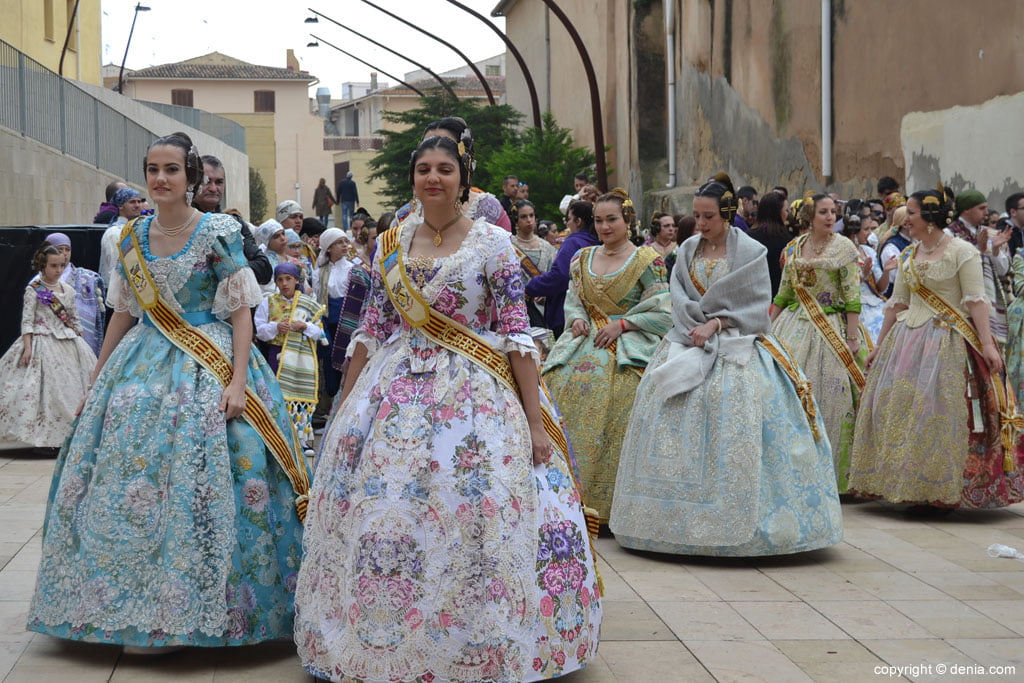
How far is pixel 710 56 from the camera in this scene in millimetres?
22500

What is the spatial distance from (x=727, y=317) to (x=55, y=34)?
95.5 feet

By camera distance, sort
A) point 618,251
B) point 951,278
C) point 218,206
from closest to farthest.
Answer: point 218,206 → point 618,251 → point 951,278

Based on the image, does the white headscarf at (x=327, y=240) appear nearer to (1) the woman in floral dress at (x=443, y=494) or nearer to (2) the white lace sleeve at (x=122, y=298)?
(2) the white lace sleeve at (x=122, y=298)

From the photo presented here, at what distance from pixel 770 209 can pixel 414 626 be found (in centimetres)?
579

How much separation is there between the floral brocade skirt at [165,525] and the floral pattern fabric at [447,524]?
345 mm

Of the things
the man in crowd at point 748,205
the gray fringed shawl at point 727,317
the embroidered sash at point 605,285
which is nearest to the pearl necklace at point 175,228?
the gray fringed shawl at point 727,317

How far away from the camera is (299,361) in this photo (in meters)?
9.99

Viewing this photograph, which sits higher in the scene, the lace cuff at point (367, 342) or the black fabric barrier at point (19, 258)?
the black fabric barrier at point (19, 258)

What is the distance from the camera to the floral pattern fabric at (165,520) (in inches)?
189

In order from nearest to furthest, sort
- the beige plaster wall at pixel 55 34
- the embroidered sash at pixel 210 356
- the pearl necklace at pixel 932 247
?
the embroidered sash at pixel 210 356, the pearl necklace at pixel 932 247, the beige plaster wall at pixel 55 34

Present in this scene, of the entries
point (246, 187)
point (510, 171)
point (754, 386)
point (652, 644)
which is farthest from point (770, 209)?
point (246, 187)

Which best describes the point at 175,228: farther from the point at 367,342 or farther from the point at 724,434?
the point at 724,434

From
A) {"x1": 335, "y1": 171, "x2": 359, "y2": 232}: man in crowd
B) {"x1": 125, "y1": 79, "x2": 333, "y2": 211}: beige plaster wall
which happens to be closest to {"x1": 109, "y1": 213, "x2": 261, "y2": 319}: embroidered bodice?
{"x1": 335, "y1": 171, "x2": 359, "y2": 232}: man in crowd

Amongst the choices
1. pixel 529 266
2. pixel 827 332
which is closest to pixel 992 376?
pixel 827 332
